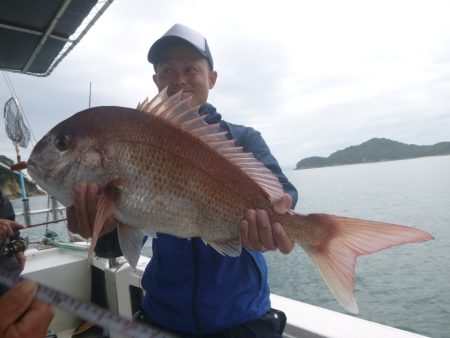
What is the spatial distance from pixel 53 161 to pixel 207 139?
82 cm

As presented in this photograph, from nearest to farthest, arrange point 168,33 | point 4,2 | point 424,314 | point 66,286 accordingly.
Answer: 1. point 168,33
2. point 66,286
3. point 4,2
4. point 424,314

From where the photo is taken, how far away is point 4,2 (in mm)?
5211

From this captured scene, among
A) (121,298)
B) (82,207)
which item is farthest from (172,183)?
(121,298)

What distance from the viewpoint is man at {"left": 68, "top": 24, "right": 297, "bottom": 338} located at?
1766mm

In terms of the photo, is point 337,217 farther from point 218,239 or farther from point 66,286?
point 66,286

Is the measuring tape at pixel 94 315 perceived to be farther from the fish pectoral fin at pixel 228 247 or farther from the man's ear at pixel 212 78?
the man's ear at pixel 212 78

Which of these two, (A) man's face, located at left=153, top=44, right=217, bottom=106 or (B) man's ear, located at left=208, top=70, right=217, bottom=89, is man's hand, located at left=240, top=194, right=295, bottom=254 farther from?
(B) man's ear, located at left=208, top=70, right=217, bottom=89

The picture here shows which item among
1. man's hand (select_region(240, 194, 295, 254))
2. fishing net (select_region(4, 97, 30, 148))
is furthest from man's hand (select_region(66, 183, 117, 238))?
fishing net (select_region(4, 97, 30, 148))

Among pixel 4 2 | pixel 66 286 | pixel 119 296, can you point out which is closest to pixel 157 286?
pixel 119 296

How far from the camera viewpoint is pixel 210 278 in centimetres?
199

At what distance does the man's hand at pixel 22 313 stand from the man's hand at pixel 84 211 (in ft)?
2.48

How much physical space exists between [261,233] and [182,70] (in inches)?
53.1

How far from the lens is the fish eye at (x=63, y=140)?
1.79 metres

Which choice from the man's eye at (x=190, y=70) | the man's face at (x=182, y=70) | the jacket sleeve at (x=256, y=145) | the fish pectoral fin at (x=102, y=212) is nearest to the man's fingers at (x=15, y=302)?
the fish pectoral fin at (x=102, y=212)
